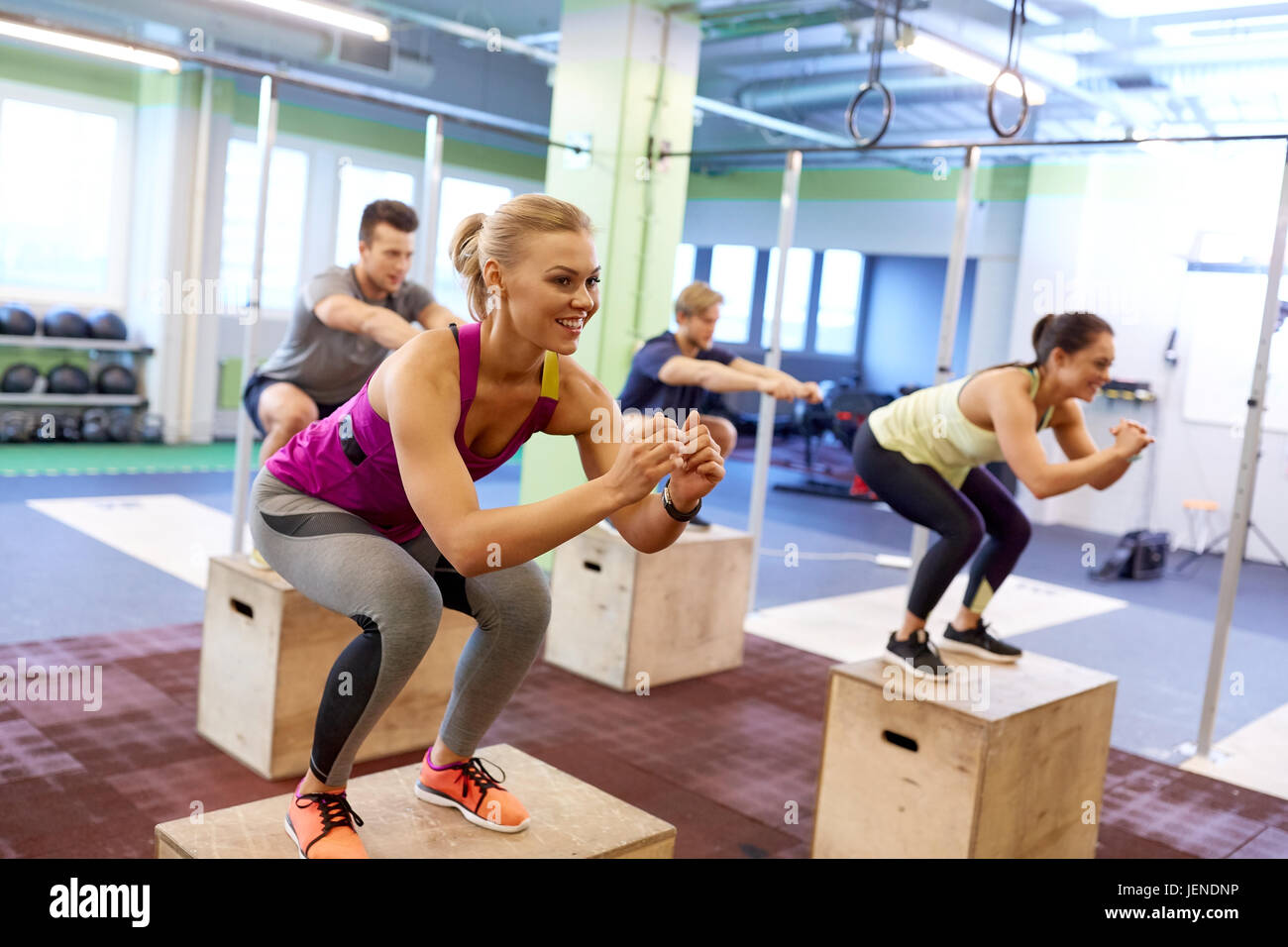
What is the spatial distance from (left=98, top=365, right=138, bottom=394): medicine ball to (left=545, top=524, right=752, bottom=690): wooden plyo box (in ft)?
18.3

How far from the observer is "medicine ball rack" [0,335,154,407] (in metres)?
7.88

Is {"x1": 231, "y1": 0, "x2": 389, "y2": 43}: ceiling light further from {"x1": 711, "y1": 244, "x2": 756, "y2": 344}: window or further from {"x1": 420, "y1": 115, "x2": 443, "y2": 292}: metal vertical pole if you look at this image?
{"x1": 711, "y1": 244, "x2": 756, "y2": 344}: window

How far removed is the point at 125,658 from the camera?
3775 millimetres

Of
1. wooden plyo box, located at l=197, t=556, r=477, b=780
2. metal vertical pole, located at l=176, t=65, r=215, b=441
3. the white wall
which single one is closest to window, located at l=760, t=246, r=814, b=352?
the white wall

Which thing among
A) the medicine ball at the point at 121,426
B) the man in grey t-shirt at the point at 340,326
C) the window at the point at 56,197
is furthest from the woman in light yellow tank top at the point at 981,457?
the window at the point at 56,197

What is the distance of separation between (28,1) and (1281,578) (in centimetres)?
930

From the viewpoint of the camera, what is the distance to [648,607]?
4062 mm

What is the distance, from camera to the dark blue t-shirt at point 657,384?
4074 mm

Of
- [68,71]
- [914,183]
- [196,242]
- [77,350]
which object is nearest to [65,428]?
[77,350]

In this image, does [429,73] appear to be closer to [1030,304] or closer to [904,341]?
[1030,304]

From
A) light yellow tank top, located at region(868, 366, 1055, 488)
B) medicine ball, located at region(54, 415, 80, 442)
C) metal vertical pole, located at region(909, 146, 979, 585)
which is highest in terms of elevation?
metal vertical pole, located at region(909, 146, 979, 585)

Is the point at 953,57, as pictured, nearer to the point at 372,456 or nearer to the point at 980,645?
the point at 980,645

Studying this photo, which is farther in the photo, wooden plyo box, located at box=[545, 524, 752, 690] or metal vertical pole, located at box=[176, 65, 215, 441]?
metal vertical pole, located at box=[176, 65, 215, 441]

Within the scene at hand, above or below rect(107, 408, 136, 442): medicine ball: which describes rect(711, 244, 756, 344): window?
above
